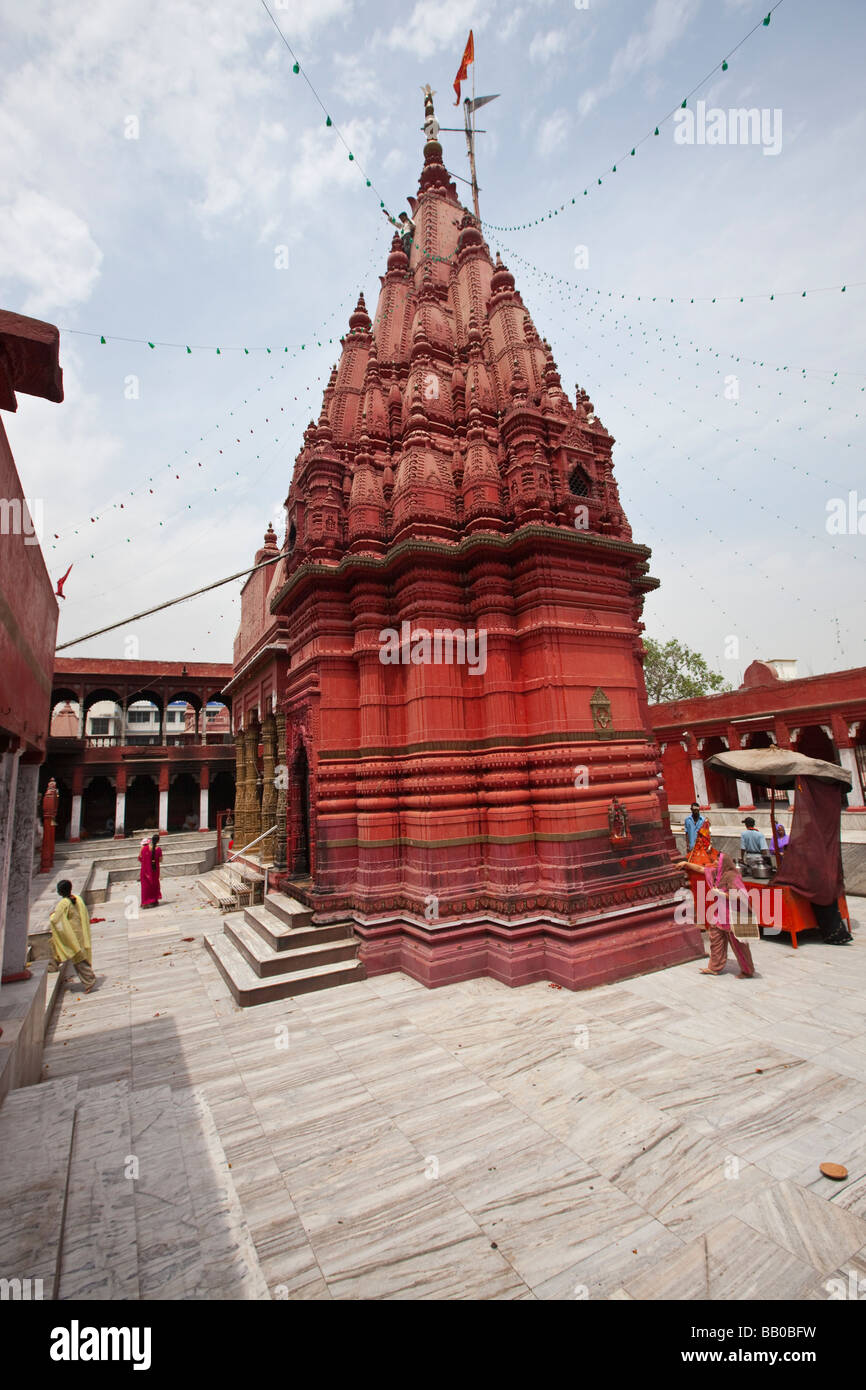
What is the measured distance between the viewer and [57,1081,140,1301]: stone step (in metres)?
2.65

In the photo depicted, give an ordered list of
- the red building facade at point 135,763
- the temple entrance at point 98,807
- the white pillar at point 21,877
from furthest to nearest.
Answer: the temple entrance at point 98,807
the red building facade at point 135,763
the white pillar at point 21,877

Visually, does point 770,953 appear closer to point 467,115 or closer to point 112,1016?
point 112,1016

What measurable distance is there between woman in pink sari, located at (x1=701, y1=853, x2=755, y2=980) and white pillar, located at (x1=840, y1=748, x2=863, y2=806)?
10971 millimetres

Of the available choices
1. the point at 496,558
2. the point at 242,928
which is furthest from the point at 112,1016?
the point at 496,558

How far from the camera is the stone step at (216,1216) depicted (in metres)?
2.78

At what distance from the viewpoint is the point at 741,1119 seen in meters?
3.93

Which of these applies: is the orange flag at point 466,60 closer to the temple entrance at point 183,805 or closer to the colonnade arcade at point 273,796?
the colonnade arcade at point 273,796

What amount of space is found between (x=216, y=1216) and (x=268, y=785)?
34.6 ft

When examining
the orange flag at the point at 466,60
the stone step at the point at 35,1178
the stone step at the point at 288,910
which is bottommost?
the stone step at the point at 35,1178

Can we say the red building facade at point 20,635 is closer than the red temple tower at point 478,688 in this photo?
Yes

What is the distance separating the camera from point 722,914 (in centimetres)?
661

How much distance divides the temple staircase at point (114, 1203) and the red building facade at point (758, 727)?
15.6m

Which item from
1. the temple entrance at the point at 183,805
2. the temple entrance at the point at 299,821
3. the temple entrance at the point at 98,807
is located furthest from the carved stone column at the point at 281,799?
the temple entrance at the point at 98,807
